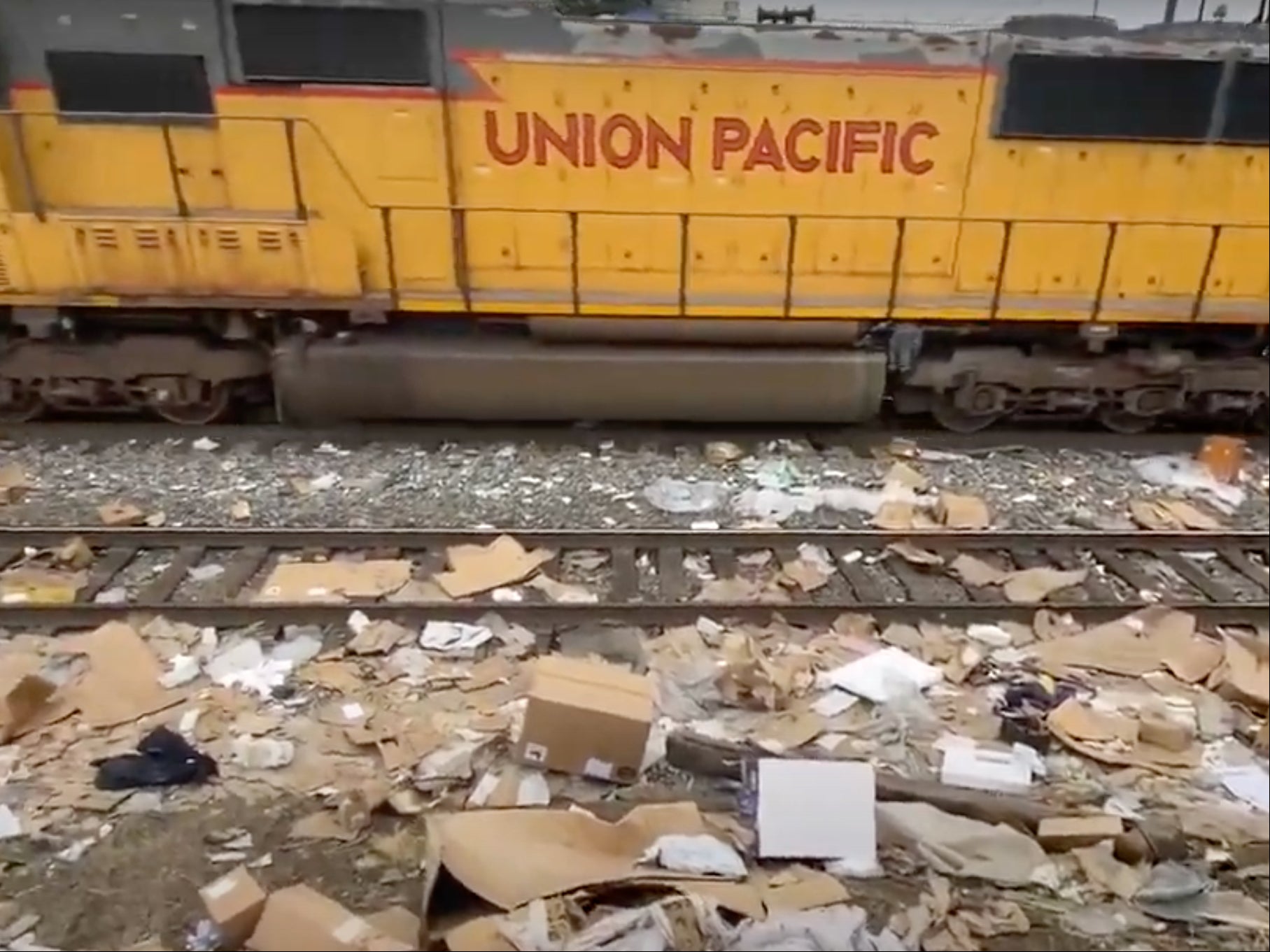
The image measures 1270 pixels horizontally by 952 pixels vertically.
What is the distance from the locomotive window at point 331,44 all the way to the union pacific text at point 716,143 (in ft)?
1.75

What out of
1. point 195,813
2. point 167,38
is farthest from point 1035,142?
point 195,813

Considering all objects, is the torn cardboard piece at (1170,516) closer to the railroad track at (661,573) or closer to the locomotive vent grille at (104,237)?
→ the railroad track at (661,573)

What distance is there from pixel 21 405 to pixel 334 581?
9.41ft

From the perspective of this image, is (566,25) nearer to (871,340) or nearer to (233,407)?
(871,340)

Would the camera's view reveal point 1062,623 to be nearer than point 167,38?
Yes

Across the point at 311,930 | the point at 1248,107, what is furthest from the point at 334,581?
the point at 1248,107

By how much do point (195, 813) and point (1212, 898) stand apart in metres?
3.26

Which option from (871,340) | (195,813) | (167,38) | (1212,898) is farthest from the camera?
(871,340)

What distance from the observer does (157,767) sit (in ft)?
12.1

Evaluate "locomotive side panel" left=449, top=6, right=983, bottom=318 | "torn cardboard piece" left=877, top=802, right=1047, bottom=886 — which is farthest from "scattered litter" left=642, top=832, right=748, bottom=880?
"locomotive side panel" left=449, top=6, right=983, bottom=318

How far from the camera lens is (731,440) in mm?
6363

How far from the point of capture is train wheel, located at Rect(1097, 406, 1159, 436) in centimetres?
648

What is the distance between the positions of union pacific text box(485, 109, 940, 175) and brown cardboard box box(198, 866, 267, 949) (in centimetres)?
409

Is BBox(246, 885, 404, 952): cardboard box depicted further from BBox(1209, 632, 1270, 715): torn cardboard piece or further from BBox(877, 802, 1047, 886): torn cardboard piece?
BBox(1209, 632, 1270, 715): torn cardboard piece
